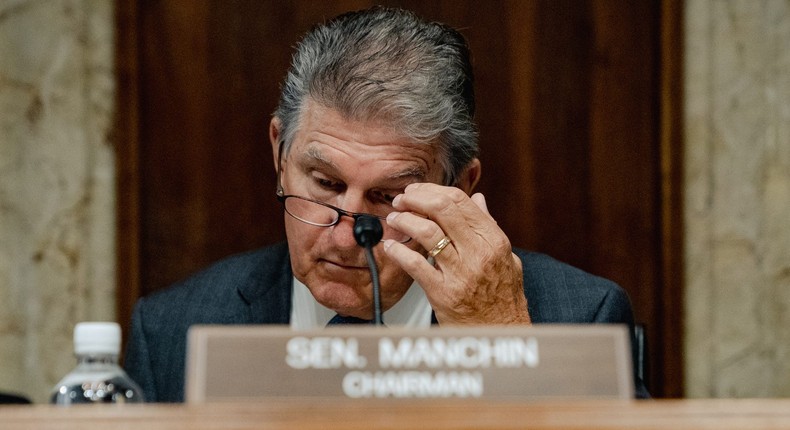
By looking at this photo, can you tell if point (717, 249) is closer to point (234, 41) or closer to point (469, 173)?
point (469, 173)

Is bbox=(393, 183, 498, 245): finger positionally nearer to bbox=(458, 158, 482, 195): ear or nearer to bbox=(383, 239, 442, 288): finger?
bbox=(383, 239, 442, 288): finger

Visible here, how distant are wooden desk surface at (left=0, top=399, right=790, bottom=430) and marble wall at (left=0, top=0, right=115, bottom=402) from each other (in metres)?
1.62

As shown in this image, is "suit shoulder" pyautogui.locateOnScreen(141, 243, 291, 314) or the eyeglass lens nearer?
the eyeglass lens

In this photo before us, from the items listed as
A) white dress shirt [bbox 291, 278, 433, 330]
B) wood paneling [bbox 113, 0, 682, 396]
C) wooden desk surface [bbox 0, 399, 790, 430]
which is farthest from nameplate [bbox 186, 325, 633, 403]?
wood paneling [bbox 113, 0, 682, 396]

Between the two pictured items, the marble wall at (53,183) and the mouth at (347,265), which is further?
the marble wall at (53,183)

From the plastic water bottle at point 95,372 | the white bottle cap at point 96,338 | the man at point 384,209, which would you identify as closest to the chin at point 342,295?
the man at point 384,209

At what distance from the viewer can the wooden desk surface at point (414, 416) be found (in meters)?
0.71

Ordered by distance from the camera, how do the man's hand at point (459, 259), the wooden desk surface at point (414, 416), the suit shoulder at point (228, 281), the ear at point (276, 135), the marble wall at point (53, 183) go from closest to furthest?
1. the wooden desk surface at point (414, 416)
2. the man's hand at point (459, 259)
3. the ear at point (276, 135)
4. the suit shoulder at point (228, 281)
5. the marble wall at point (53, 183)

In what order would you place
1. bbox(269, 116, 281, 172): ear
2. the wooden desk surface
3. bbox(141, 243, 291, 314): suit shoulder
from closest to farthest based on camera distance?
the wooden desk surface < bbox(269, 116, 281, 172): ear < bbox(141, 243, 291, 314): suit shoulder

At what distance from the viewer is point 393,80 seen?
1590mm

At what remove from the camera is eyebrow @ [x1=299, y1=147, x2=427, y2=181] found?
1.55 metres

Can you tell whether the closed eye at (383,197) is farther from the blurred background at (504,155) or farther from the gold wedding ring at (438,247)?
the blurred background at (504,155)

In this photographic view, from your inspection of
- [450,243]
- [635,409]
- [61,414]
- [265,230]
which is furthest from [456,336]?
[265,230]

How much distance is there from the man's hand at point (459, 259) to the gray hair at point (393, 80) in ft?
0.55
